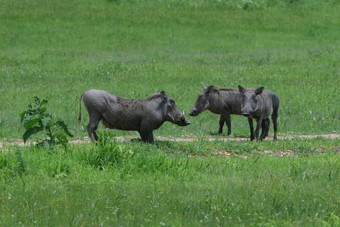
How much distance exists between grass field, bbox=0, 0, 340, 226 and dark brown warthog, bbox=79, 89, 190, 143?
465mm

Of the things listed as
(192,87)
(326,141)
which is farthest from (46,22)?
(326,141)

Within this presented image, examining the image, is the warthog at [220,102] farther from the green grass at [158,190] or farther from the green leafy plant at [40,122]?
the green leafy plant at [40,122]

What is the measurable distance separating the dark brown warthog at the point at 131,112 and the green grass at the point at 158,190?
222 cm

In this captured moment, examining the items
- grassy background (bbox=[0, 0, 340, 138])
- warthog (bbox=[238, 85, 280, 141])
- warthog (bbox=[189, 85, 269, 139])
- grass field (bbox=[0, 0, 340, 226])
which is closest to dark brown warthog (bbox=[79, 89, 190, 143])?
grass field (bbox=[0, 0, 340, 226])

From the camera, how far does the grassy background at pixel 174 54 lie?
60.3 ft

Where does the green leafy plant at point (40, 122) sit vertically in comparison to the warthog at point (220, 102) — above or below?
above

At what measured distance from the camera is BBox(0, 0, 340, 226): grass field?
23.2 ft

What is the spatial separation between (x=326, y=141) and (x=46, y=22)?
22341mm

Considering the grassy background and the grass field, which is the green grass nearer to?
the grass field

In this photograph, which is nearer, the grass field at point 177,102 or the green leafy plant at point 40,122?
the grass field at point 177,102

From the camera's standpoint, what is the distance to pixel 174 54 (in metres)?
28.5

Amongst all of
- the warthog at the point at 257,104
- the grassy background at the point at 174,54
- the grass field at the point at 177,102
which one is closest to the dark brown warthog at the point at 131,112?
the grass field at the point at 177,102

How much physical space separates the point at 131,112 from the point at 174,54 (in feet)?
55.3

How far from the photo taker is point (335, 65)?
85.9 ft
